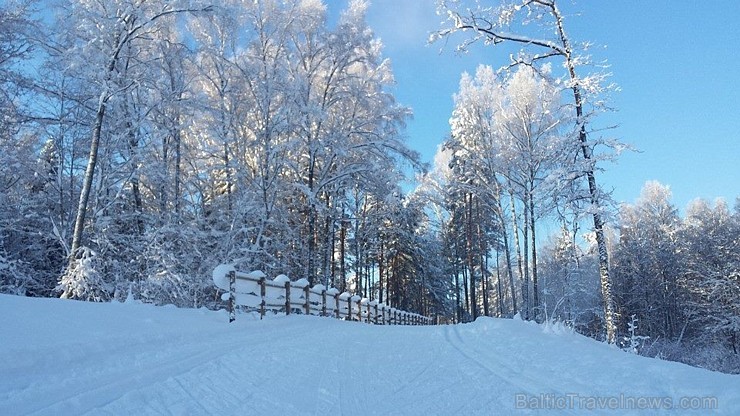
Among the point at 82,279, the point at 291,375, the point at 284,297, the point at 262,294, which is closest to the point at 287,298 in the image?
the point at 284,297

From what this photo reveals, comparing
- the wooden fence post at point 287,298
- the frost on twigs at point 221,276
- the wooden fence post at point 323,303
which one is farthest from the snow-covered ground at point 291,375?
the wooden fence post at point 323,303

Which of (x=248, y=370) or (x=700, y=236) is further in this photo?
(x=700, y=236)

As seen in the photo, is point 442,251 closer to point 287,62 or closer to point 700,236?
point 700,236

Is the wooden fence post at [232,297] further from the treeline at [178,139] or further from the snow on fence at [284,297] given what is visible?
the treeline at [178,139]

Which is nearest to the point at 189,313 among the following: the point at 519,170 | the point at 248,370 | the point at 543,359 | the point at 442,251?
the point at 248,370

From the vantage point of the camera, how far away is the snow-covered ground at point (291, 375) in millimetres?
3035

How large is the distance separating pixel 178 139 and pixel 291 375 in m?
14.4

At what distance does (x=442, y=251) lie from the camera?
38.5 metres

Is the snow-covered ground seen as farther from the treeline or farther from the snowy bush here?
the treeline

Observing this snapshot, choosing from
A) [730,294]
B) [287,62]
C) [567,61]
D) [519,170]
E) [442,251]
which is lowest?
[730,294]

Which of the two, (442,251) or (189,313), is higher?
(442,251)

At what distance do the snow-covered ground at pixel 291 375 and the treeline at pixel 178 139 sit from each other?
6.87 m

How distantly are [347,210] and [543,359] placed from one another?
71.5ft

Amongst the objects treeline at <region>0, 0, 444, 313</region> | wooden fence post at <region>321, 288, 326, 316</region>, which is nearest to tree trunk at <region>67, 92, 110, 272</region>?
treeline at <region>0, 0, 444, 313</region>
